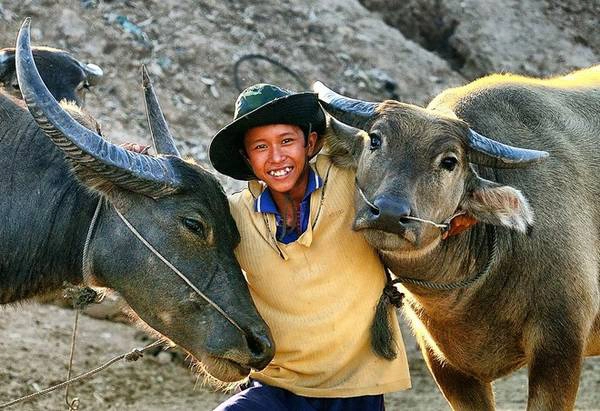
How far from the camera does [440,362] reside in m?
5.93

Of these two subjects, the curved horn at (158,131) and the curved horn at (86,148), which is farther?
the curved horn at (158,131)

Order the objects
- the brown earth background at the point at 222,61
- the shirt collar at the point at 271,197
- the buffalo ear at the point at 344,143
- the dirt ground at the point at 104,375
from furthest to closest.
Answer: the brown earth background at the point at 222,61 → the dirt ground at the point at 104,375 → the buffalo ear at the point at 344,143 → the shirt collar at the point at 271,197

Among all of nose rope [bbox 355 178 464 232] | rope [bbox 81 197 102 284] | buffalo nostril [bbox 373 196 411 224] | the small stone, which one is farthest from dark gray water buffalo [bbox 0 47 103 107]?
buffalo nostril [bbox 373 196 411 224]

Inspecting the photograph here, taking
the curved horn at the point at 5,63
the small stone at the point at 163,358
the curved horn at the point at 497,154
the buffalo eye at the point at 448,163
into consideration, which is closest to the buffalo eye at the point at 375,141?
the buffalo eye at the point at 448,163

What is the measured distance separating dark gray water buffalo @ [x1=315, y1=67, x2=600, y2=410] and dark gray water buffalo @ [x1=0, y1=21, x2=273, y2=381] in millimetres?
650

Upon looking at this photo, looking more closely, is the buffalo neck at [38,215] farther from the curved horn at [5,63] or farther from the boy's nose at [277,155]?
the curved horn at [5,63]

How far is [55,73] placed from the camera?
7512 millimetres

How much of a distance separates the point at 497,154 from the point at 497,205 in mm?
244

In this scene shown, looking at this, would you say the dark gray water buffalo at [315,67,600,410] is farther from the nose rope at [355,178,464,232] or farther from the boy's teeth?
the boy's teeth

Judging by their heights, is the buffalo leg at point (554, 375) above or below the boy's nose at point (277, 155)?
below

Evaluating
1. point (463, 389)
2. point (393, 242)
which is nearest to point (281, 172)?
point (393, 242)

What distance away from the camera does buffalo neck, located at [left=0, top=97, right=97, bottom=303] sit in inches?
186

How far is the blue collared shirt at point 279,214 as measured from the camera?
4.55 meters

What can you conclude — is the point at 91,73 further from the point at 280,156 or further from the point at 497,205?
the point at 497,205
